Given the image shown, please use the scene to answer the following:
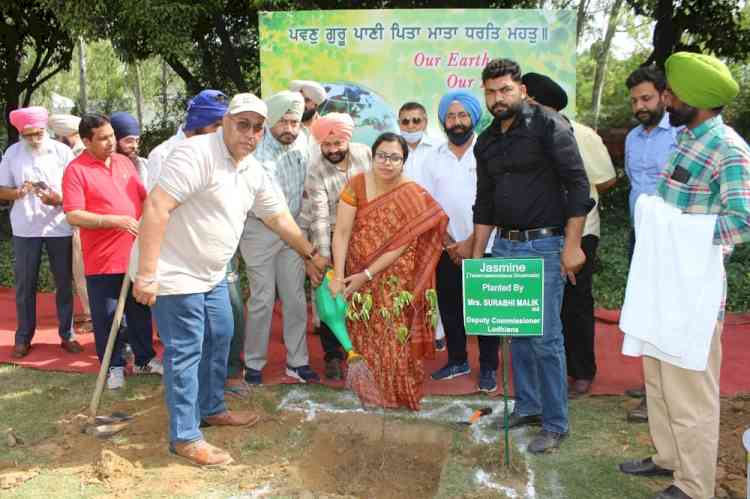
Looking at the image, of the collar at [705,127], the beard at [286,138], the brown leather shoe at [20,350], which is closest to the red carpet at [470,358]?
the brown leather shoe at [20,350]

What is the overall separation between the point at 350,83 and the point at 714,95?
4.47 metres

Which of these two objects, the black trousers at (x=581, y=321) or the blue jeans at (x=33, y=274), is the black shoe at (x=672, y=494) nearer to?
the black trousers at (x=581, y=321)

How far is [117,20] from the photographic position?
9562 millimetres

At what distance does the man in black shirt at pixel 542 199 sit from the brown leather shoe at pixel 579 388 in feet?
2.31

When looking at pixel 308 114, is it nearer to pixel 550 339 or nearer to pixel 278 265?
pixel 278 265

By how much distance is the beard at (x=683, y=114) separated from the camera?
3073 millimetres

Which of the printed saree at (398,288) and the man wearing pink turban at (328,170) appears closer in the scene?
the printed saree at (398,288)

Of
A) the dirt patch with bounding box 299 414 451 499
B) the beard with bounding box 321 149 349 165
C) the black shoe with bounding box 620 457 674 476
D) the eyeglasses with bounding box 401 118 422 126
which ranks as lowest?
the dirt patch with bounding box 299 414 451 499

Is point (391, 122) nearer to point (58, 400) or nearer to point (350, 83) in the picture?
point (350, 83)

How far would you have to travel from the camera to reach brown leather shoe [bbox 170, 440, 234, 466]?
369cm

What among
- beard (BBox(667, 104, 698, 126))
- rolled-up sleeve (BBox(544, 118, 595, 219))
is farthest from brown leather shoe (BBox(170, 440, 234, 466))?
beard (BBox(667, 104, 698, 126))

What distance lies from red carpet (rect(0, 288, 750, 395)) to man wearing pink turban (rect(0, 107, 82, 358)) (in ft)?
0.64

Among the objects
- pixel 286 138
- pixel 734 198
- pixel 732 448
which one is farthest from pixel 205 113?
pixel 732 448

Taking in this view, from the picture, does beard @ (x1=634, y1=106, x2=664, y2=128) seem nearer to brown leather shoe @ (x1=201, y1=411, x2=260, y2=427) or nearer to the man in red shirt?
brown leather shoe @ (x1=201, y1=411, x2=260, y2=427)
